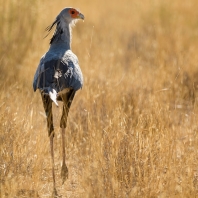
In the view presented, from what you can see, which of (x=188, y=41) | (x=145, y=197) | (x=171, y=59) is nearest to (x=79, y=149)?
(x=145, y=197)

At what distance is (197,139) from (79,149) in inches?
47.6

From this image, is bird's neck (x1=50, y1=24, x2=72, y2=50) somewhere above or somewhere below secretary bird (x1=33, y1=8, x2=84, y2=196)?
above

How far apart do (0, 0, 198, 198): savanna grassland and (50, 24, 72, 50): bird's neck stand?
243 mm

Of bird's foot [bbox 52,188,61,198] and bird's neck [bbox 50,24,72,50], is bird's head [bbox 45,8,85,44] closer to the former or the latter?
bird's neck [bbox 50,24,72,50]

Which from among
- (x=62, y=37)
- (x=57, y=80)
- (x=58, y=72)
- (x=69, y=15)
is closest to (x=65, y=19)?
(x=69, y=15)

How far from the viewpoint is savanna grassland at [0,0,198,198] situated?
3.88 m

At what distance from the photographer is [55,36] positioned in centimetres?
513

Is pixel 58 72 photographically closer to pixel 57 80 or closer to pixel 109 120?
pixel 57 80

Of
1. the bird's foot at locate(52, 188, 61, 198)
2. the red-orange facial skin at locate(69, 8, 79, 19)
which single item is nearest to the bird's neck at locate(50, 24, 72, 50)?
the red-orange facial skin at locate(69, 8, 79, 19)

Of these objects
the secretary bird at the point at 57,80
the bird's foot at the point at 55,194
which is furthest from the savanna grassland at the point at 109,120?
the secretary bird at the point at 57,80

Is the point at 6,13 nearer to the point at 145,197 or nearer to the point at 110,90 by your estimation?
the point at 110,90

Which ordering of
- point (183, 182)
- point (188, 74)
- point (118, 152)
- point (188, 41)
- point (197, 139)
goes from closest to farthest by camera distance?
point (183, 182) < point (118, 152) < point (197, 139) < point (188, 74) < point (188, 41)

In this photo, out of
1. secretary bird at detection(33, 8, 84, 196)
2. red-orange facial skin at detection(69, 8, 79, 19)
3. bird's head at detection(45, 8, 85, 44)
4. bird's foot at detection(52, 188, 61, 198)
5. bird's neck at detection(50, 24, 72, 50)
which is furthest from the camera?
red-orange facial skin at detection(69, 8, 79, 19)

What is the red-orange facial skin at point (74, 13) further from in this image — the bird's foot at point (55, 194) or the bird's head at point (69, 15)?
the bird's foot at point (55, 194)
